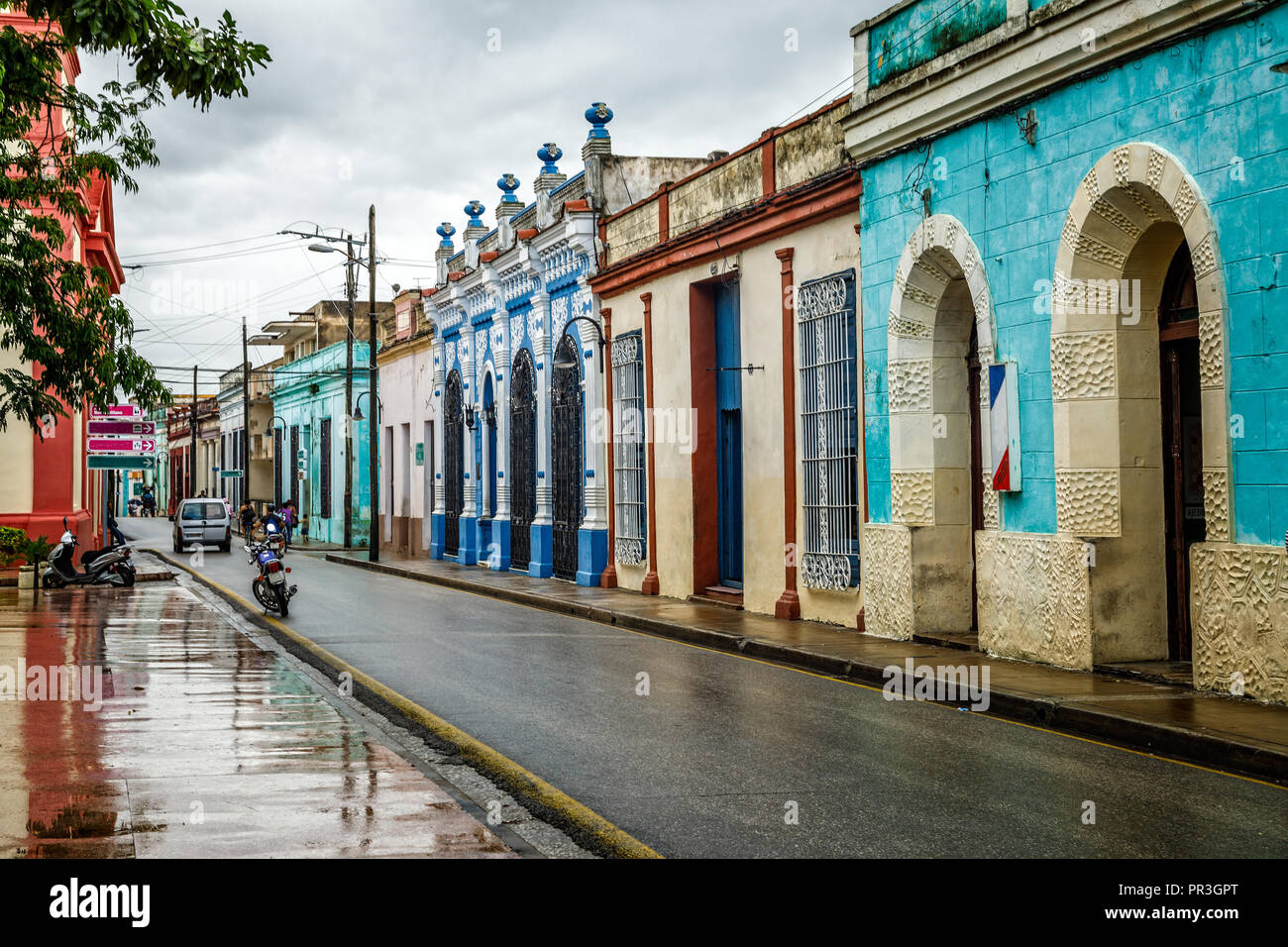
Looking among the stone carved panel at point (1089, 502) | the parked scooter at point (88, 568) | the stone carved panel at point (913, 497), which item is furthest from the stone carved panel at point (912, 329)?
the parked scooter at point (88, 568)

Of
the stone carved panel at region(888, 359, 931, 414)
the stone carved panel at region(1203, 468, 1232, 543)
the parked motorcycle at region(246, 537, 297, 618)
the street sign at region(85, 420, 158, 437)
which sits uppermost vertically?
the street sign at region(85, 420, 158, 437)

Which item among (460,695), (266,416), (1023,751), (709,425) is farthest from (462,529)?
(266,416)

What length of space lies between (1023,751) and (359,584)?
20.1 meters

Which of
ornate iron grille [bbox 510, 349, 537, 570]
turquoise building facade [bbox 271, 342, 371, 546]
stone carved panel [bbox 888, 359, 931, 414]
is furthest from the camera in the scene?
turquoise building facade [bbox 271, 342, 371, 546]

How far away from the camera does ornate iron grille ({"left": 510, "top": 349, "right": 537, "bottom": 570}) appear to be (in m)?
29.3

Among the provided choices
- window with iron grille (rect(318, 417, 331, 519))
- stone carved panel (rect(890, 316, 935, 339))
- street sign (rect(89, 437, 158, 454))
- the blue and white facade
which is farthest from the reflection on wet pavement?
window with iron grille (rect(318, 417, 331, 519))

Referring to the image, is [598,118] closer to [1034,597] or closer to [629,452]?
[629,452]

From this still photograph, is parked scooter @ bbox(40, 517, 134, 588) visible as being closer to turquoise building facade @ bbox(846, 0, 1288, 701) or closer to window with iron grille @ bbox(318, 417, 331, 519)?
turquoise building facade @ bbox(846, 0, 1288, 701)

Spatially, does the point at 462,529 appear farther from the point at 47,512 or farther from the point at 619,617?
the point at 619,617

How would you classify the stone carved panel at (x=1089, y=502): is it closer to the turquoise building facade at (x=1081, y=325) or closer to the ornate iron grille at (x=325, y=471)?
the turquoise building facade at (x=1081, y=325)

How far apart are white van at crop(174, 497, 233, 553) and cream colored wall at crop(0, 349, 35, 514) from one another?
1628cm

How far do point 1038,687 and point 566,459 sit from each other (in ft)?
54.0

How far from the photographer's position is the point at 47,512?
2742cm

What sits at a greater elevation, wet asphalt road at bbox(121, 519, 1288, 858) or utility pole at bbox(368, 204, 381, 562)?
utility pole at bbox(368, 204, 381, 562)
